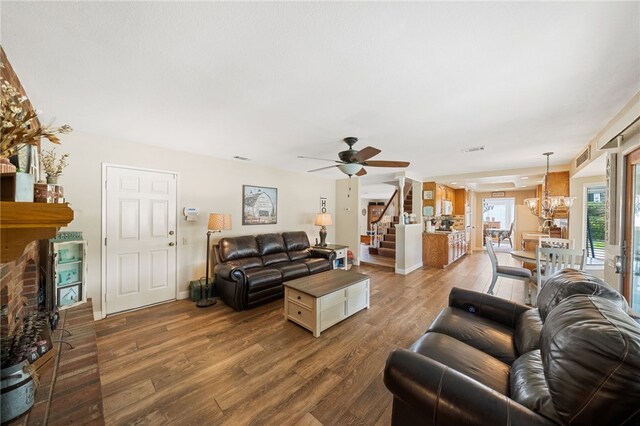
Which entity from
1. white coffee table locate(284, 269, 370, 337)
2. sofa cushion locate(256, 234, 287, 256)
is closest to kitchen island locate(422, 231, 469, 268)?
white coffee table locate(284, 269, 370, 337)

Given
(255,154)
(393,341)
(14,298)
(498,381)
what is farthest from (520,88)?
(14,298)

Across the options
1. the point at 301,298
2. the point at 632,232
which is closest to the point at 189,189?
the point at 301,298

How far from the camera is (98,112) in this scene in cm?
233

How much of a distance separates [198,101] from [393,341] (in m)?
3.04

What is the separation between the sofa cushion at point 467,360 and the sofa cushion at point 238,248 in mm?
3073

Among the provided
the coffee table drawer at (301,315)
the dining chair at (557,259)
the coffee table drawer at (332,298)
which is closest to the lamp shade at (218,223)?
the coffee table drawer at (301,315)

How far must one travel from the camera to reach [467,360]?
150 cm

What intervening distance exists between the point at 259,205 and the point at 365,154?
273 cm

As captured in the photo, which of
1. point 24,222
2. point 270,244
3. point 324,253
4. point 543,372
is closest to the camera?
point 24,222

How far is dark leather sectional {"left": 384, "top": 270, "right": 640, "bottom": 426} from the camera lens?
0.81 metres

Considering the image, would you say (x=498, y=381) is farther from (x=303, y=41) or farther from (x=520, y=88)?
(x=303, y=41)

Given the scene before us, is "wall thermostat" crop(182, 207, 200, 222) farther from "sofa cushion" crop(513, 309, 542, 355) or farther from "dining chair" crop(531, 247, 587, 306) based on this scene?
"dining chair" crop(531, 247, 587, 306)

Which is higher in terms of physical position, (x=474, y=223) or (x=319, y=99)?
(x=319, y=99)

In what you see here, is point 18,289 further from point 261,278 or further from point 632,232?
point 632,232
